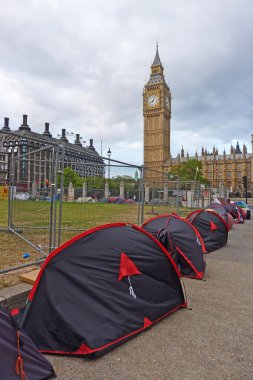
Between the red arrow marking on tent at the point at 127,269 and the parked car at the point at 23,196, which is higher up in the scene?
the parked car at the point at 23,196

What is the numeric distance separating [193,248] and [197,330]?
2543mm

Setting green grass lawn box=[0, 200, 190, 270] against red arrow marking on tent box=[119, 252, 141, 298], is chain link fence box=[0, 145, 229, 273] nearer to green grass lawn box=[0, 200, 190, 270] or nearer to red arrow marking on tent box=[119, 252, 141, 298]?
green grass lawn box=[0, 200, 190, 270]

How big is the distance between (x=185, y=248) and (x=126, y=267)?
262 centimetres

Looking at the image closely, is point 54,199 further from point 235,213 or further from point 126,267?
point 235,213

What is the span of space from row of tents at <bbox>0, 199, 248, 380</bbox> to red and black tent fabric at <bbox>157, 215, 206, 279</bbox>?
4.90 feet

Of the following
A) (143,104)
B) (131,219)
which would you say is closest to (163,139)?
(143,104)

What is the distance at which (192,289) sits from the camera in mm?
5531

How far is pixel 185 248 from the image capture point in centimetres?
622

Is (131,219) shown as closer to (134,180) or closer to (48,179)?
(134,180)

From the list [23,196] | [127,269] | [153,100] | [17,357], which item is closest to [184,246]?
[127,269]

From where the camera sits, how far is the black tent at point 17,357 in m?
2.52

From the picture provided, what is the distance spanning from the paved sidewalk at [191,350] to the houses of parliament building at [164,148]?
120 meters

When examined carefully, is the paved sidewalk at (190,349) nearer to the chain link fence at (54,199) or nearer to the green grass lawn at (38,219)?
the chain link fence at (54,199)

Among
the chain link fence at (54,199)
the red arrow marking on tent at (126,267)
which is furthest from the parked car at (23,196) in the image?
the red arrow marking on tent at (126,267)
